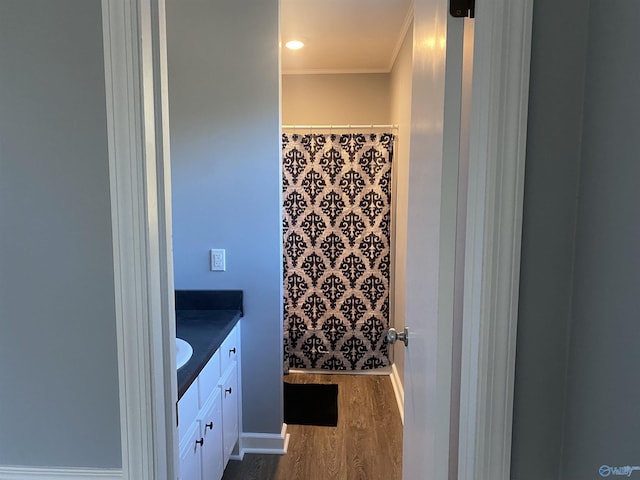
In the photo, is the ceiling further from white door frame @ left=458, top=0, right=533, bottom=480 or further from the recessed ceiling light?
white door frame @ left=458, top=0, right=533, bottom=480

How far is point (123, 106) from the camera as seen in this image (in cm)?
81

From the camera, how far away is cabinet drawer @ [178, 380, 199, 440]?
4.64 ft

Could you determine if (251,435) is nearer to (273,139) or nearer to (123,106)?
(273,139)

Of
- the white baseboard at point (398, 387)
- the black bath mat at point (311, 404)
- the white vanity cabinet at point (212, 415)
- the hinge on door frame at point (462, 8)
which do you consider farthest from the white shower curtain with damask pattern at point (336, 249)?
the hinge on door frame at point (462, 8)

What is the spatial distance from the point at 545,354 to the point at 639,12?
59cm

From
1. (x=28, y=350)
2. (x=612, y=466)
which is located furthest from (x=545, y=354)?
(x=28, y=350)

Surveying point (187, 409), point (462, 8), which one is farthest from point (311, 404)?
point (462, 8)

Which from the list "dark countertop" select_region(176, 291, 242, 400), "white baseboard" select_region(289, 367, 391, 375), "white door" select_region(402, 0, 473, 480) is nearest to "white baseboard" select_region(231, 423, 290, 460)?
"dark countertop" select_region(176, 291, 242, 400)

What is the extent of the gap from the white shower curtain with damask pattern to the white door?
191 centimetres

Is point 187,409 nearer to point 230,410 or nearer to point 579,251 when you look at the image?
point 230,410

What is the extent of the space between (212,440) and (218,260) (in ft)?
3.03

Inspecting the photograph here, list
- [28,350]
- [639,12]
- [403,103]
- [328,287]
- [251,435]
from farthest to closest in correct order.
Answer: [328,287] < [403,103] < [251,435] < [28,350] < [639,12]

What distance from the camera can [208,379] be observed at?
1.74m

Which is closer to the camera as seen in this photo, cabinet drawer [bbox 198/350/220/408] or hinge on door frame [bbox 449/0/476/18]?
hinge on door frame [bbox 449/0/476/18]
